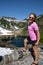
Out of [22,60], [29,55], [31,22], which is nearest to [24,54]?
[29,55]

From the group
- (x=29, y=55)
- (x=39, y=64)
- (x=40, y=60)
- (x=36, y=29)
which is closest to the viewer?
(x=36, y=29)

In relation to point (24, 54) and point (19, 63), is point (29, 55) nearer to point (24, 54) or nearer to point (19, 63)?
point (24, 54)

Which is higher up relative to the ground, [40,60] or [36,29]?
[36,29]

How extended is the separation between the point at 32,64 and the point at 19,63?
51.4 inches

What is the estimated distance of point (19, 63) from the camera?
14.1 m

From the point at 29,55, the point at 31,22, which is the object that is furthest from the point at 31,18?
the point at 29,55

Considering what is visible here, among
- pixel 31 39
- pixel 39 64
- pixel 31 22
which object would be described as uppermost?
pixel 31 22

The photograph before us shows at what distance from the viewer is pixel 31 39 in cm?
1328

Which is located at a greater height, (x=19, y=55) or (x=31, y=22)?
(x=31, y=22)

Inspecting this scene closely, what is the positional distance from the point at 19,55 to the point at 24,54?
3.13 ft

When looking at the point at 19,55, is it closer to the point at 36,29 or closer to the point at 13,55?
the point at 13,55

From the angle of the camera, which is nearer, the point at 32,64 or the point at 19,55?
the point at 32,64

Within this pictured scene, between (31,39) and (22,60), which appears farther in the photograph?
(22,60)

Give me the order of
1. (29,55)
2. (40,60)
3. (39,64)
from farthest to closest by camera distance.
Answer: (29,55), (40,60), (39,64)
